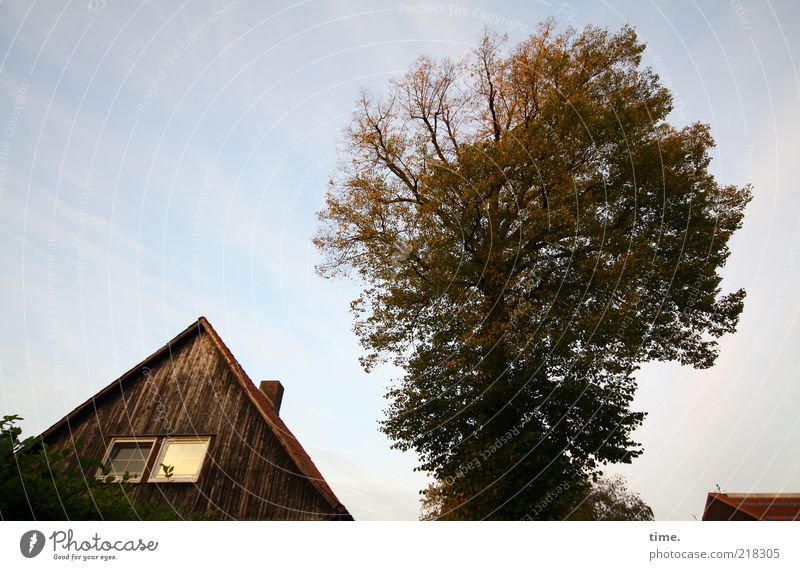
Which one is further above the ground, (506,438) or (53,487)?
(506,438)

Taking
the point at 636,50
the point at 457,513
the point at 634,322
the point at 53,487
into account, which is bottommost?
the point at 457,513

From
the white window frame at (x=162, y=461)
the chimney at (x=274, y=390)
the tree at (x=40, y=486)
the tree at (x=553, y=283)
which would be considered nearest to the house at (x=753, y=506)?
the tree at (x=553, y=283)

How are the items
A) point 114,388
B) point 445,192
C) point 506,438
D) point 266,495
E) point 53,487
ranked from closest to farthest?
1. point 53,487
2. point 266,495
3. point 506,438
4. point 114,388
5. point 445,192

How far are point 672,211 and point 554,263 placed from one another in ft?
16.8

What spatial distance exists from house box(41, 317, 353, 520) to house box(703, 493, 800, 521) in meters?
25.9

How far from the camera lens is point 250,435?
13.6 m

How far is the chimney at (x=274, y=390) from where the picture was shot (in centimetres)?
2019

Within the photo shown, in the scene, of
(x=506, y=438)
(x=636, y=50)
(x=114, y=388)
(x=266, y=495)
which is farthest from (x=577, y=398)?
(x=114, y=388)

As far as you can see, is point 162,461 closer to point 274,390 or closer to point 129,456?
point 129,456

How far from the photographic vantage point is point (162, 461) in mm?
13539

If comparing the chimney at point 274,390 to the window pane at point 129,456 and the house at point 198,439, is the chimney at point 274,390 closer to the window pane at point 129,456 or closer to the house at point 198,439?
the house at point 198,439

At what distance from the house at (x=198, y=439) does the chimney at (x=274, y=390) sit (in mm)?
5363
